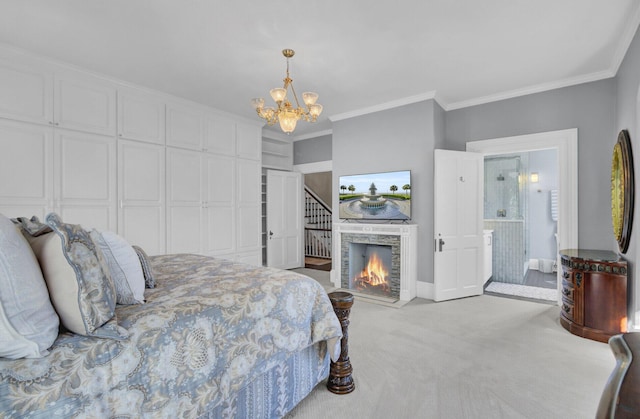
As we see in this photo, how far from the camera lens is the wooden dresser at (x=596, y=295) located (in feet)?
9.21

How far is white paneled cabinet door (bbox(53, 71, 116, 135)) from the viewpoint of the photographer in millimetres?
3283

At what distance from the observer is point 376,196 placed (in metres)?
4.62

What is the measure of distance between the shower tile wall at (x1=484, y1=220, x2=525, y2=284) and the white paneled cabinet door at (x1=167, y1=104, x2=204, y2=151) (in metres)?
5.23

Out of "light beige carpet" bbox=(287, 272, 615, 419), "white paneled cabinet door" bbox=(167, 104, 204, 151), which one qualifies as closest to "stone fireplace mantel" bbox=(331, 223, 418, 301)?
"light beige carpet" bbox=(287, 272, 615, 419)

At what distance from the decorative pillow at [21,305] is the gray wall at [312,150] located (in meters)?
5.24

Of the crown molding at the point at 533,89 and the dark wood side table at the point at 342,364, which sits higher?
the crown molding at the point at 533,89

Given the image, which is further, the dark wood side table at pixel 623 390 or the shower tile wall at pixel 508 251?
the shower tile wall at pixel 508 251

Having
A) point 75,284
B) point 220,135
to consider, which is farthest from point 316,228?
point 75,284

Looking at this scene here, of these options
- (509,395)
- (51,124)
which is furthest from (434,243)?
(51,124)

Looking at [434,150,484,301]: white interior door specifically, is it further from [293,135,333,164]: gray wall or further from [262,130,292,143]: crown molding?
[262,130,292,143]: crown molding

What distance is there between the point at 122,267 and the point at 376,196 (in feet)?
12.0

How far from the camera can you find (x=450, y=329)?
3141mm

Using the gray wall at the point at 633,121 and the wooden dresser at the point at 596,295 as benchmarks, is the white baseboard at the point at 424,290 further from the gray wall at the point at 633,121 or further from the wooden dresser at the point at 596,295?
the gray wall at the point at 633,121

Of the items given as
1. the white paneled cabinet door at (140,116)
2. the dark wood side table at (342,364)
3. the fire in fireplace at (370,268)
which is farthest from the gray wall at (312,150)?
the dark wood side table at (342,364)
